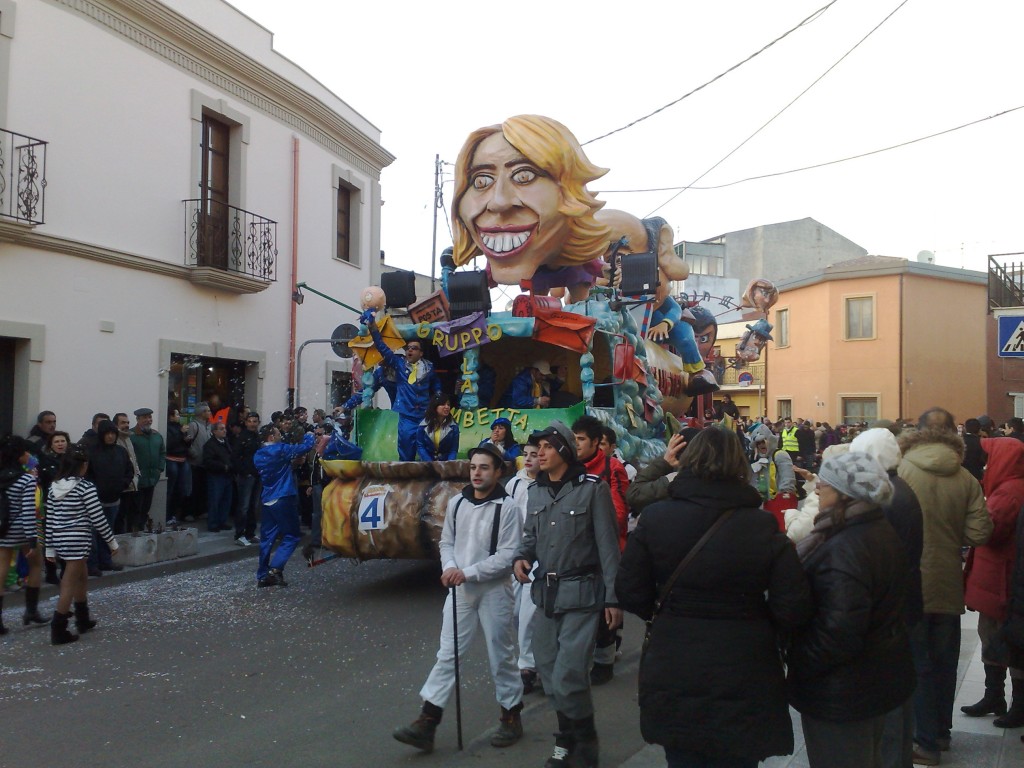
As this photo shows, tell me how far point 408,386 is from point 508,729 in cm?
447

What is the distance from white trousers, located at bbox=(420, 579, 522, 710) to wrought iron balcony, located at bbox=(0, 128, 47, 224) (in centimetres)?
884

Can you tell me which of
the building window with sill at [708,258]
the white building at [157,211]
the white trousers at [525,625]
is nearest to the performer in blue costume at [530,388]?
the white trousers at [525,625]

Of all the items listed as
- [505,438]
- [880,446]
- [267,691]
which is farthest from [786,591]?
[505,438]

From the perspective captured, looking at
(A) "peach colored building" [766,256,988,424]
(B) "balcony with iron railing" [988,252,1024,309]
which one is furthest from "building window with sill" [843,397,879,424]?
(B) "balcony with iron railing" [988,252,1024,309]

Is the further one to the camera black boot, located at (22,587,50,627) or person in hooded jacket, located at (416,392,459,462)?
person in hooded jacket, located at (416,392,459,462)

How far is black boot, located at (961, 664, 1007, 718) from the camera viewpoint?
532cm

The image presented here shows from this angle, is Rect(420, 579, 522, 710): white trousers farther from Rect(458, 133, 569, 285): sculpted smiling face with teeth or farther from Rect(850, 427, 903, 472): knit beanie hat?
Rect(458, 133, 569, 285): sculpted smiling face with teeth

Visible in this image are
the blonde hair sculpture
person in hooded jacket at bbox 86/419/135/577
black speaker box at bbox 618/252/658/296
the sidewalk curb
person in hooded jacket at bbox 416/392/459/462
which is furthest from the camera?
black speaker box at bbox 618/252/658/296

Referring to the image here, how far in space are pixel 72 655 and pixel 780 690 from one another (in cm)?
574

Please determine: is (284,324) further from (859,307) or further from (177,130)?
(859,307)

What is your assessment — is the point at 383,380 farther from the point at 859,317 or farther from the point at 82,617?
the point at 859,317

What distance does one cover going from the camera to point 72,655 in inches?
274

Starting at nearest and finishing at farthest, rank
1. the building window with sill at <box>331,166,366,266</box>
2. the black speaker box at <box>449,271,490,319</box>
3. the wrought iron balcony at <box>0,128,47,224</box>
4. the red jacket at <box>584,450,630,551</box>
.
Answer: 1. the red jacket at <box>584,450,630,551</box>
2. the black speaker box at <box>449,271,490,319</box>
3. the wrought iron balcony at <box>0,128,47,224</box>
4. the building window with sill at <box>331,166,366,266</box>

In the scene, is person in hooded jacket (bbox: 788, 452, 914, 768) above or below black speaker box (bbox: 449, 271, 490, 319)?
below
